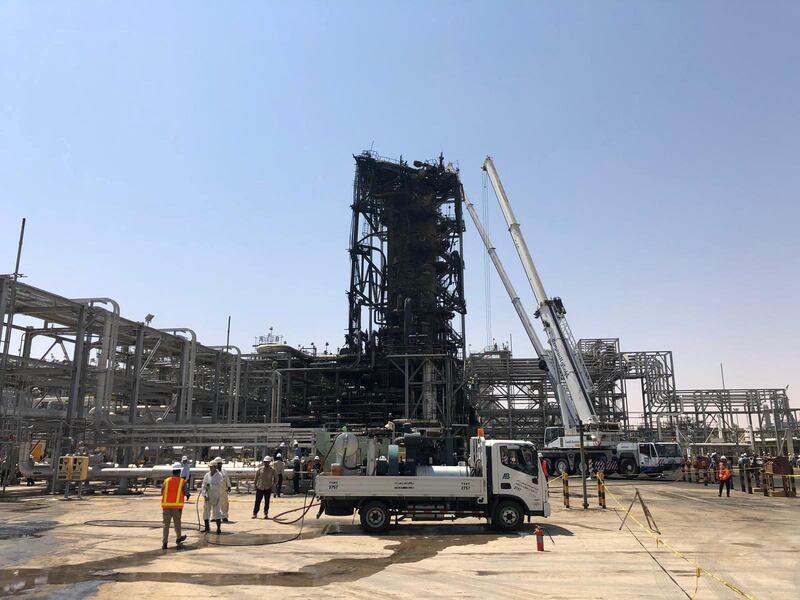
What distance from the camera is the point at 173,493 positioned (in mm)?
12609

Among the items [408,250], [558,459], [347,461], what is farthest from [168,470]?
[408,250]

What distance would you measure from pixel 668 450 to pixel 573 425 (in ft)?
19.4

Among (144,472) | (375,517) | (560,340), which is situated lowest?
(375,517)

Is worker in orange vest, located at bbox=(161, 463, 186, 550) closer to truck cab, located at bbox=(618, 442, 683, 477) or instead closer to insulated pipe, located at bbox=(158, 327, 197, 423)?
insulated pipe, located at bbox=(158, 327, 197, 423)

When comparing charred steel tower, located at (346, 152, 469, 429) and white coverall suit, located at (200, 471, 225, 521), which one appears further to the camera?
charred steel tower, located at (346, 152, 469, 429)

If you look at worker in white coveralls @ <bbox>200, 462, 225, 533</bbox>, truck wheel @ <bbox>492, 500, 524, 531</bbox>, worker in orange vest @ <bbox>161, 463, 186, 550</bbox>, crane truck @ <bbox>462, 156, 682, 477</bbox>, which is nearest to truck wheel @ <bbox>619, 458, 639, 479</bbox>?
crane truck @ <bbox>462, 156, 682, 477</bbox>

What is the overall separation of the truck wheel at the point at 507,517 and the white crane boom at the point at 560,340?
23854 millimetres

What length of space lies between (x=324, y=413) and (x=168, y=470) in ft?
82.9

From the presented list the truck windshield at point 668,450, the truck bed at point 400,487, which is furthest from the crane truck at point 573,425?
the truck bed at point 400,487

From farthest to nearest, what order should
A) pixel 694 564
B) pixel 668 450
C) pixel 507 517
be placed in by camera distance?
pixel 668 450
pixel 507 517
pixel 694 564

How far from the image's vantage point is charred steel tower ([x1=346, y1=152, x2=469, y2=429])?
4947 centimetres

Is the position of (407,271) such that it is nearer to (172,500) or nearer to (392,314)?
(392,314)

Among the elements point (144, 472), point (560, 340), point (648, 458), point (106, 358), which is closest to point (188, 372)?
point (106, 358)

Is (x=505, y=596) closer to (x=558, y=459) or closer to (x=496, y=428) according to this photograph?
(x=558, y=459)
